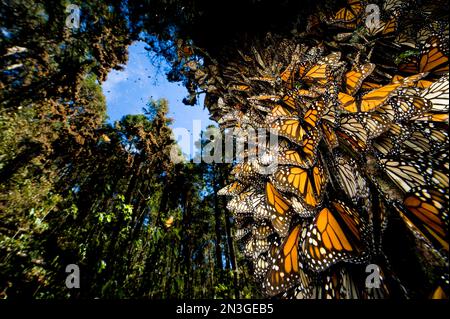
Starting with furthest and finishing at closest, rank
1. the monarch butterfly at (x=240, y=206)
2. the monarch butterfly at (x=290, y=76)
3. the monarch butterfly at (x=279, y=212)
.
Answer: the monarch butterfly at (x=290, y=76) < the monarch butterfly at (x=240, y=206) < the monarch butterfly at (x=279, y=212)

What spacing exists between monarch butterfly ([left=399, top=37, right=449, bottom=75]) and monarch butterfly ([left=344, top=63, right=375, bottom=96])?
25 cm

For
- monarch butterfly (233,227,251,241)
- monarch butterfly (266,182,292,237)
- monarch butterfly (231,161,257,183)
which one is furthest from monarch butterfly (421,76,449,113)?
monarch butterfly (233,227,251,241)

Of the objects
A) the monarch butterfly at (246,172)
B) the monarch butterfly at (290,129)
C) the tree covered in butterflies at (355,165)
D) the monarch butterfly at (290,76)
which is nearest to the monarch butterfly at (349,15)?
the tree covered in butterflies at (355,165)

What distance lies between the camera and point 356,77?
1396 mm

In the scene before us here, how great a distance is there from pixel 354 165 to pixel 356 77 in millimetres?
725

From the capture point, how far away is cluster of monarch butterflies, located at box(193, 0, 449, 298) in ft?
2.97

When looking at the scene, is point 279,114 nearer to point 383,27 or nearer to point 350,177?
point 350,177

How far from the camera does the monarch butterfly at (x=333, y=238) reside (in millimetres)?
1049

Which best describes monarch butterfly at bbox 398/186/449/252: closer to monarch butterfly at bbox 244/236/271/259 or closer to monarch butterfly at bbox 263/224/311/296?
monarch butterfly at bbox 263/224/311/296

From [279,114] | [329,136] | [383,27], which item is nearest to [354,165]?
[329,136]

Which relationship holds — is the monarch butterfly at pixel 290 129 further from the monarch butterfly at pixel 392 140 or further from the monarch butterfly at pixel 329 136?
the monarch butterfly at pixel 392 140

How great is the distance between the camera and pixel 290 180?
1256 millimetres

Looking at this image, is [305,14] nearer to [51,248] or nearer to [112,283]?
[112,283]

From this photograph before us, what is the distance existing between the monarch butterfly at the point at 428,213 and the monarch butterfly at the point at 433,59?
80 cm
